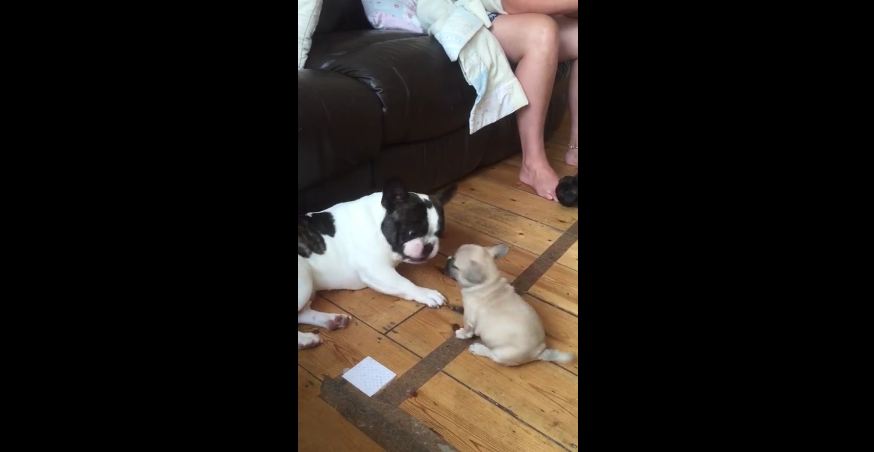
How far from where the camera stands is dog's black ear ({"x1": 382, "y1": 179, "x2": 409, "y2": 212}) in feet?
4.29

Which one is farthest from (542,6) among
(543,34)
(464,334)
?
(464,334)

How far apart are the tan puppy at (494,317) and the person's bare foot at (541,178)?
68 cm

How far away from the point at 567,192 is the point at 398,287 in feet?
2.33

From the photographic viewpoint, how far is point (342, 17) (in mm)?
1846

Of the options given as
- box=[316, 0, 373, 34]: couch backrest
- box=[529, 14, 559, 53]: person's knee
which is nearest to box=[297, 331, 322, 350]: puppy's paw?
box=[316, 0, 373, 34]: couch backrest

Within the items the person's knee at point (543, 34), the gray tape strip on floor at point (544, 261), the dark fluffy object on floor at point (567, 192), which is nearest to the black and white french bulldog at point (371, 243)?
the gray tape strip on floor at point (544, 261)

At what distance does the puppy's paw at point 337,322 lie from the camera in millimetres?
1259

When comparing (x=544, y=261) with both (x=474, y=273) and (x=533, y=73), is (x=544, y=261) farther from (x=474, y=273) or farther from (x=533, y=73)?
(x=533, y=73)

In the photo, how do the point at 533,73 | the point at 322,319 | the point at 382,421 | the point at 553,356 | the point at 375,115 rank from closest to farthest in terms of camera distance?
the point at 382,421 < the point at 553,356 < the point at 322,319 < the point at 375,115 < the point at 533,73
